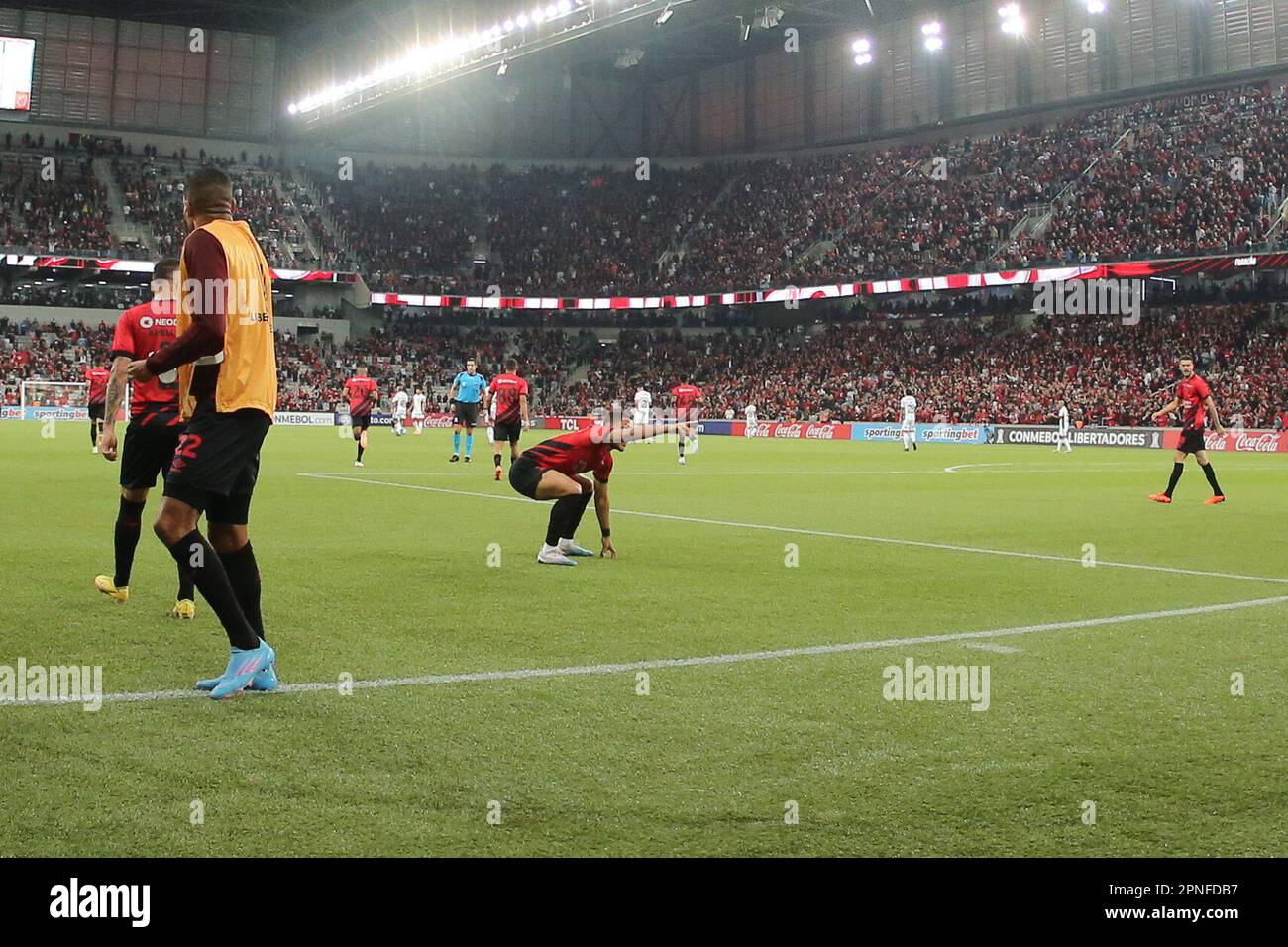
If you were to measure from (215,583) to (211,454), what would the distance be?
1.97ft

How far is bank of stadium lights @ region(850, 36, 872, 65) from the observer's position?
196ft

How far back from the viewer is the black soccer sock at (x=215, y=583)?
19.4ft

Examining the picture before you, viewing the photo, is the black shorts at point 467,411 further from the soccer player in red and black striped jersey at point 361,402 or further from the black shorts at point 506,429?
the black shorts at point 506,429

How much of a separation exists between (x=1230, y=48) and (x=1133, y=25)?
425 cm

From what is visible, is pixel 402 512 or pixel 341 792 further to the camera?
pixel 402 512

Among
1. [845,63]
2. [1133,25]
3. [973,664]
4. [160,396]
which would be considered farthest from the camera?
[845,63]

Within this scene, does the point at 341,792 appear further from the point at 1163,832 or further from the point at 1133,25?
the point at 1133,25

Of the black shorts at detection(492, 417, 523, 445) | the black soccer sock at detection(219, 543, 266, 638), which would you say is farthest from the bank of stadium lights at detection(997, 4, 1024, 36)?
the black soccer sock at detection(219, 543, 266, 638)

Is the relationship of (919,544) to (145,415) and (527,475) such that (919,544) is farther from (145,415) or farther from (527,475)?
(145,415)

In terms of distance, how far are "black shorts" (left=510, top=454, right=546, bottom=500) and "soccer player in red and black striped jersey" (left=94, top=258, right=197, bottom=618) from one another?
3399 millimetres
